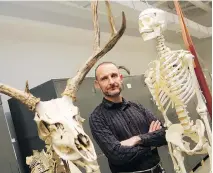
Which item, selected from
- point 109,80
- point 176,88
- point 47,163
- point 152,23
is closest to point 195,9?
point 152,23

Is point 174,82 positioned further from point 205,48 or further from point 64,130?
point 205,48

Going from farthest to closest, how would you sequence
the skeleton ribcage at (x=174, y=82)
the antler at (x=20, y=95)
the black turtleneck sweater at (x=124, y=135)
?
the skeleton ribcage at (x=174, y=82), the black turtleneck sweater at (x=124, y=135), the antler at (x=20, y=95)

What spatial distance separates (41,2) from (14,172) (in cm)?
199

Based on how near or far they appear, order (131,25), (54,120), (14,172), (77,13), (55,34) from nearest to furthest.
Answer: (54,120), (14,172), (55,34), (77,13), (131,25)

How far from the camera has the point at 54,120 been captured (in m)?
1.36

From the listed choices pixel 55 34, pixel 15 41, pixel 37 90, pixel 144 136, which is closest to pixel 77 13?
pixel 55 34

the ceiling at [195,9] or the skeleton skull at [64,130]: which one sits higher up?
the ceiling at [195,9]

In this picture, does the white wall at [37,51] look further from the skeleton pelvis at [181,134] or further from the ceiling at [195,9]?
the ceiling at [195,9]

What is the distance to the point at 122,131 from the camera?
1811 millimetres

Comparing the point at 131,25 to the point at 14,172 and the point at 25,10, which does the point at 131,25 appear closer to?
the point at 25,10

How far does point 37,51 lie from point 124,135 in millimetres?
2009

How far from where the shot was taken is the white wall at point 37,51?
3.11 metres

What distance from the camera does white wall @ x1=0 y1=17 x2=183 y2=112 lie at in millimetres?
3107

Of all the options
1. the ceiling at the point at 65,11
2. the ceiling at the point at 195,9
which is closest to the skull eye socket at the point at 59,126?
the ceiling at the point at 65,11
